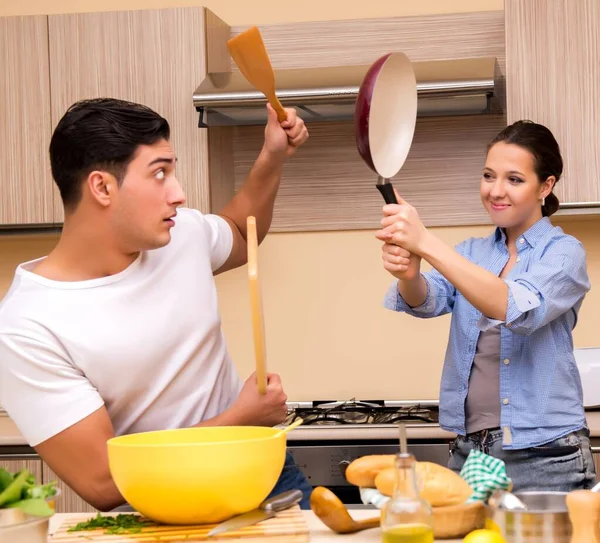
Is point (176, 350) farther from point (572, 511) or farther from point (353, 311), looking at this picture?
point (353, 311)

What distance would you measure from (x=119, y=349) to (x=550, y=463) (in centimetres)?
99

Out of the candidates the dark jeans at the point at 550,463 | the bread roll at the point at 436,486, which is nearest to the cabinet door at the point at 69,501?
the dark jeans at the point at 550,463

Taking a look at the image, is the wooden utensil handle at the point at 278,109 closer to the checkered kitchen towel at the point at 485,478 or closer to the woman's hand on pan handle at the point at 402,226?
the woman's hand on pan handle at the point at 402,226

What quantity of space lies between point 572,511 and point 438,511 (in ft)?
0.64

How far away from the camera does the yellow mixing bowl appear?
3.76ft

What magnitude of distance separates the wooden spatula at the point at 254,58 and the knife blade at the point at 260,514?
0.73 metres

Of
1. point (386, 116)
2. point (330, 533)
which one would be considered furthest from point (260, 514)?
point (386, 116)

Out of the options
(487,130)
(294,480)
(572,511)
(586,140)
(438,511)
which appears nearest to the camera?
(572,511)

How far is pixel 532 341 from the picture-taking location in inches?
78.3

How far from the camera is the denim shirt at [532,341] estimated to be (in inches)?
74.7

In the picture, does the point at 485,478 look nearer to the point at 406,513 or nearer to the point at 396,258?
the point at 406,513

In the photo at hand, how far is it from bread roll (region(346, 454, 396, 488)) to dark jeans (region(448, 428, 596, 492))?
0.85 m

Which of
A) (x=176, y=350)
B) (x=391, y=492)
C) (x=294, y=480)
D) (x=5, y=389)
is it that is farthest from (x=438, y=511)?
(x=5, y=389)

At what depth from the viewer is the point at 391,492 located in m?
1.14
